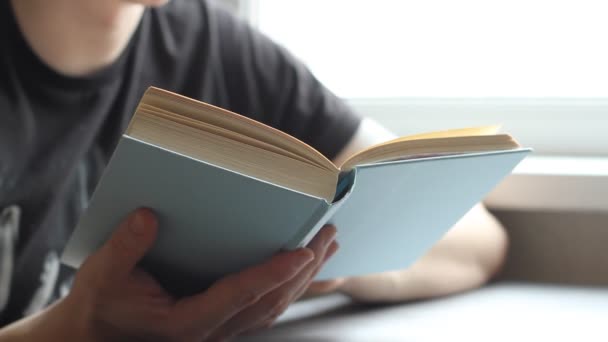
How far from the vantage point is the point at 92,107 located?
3.27 feet

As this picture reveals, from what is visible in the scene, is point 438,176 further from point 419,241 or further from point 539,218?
point 539,218

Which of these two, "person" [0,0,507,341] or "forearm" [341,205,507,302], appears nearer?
"person" [0,0,507,341]

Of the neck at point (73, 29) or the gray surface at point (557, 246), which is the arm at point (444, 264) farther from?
the neck at point (73, 29)

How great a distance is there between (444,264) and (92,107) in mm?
524

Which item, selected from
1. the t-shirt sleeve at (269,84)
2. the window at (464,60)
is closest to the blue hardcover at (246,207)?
the t-shirt sleeve at (269,84)

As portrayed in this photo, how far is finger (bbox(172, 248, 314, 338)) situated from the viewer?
1.99 ft

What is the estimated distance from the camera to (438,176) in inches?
26.3

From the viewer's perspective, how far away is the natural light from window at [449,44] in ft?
4.64

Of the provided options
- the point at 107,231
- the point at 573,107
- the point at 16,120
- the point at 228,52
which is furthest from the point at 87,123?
the point at 573,107

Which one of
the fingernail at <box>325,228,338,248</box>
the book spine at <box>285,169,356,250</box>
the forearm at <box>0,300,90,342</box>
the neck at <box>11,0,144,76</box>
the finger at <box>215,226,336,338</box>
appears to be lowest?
the forearm at <box>0,300,90,342</box>

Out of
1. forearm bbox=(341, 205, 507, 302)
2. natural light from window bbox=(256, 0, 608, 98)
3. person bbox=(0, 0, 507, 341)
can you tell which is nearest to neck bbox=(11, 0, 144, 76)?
person bbox=(0, 0, 507, 341)

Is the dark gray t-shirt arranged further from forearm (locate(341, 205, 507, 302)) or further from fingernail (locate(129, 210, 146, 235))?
fingernail (locate(129, 210, 146, 235))

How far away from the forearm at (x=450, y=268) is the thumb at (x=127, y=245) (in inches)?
16.7

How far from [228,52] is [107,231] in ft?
1.81
